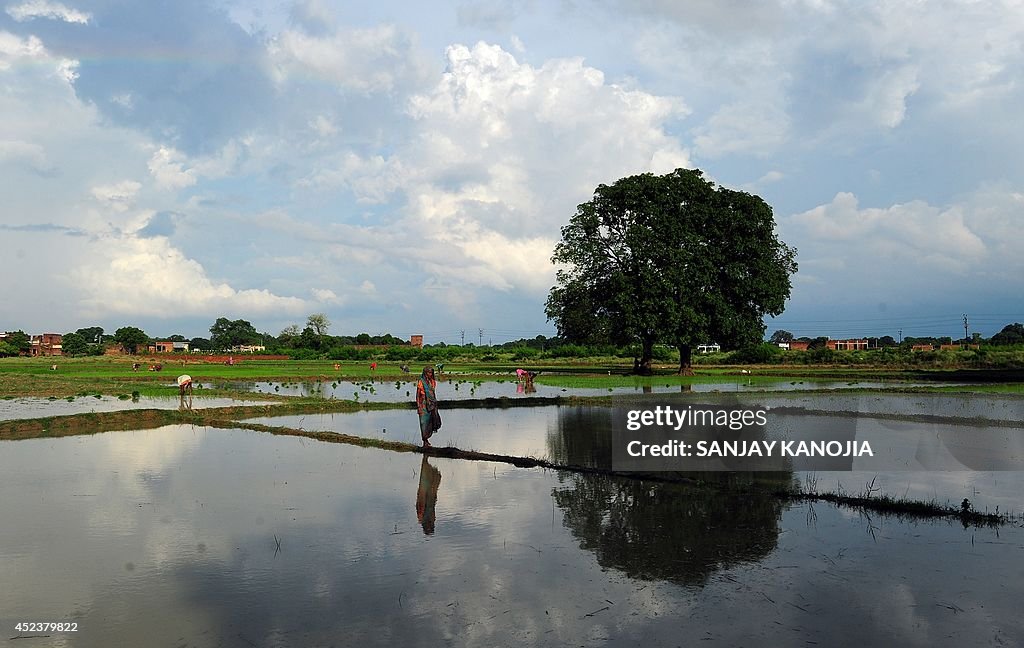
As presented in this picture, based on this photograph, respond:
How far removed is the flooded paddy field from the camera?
698 centimetres

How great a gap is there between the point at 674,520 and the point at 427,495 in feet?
14.5

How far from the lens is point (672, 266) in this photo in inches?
2069

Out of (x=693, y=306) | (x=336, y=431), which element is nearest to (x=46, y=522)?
(x=336, y=431)

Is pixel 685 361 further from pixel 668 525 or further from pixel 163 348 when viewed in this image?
pixel 163 348

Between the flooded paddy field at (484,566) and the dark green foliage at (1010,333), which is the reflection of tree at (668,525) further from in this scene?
the dark green foliage at (1010,333)

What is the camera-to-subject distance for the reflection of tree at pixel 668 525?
9023mm

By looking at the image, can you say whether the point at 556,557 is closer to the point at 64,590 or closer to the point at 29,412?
the point at 64,590

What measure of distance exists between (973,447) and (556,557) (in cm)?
1395

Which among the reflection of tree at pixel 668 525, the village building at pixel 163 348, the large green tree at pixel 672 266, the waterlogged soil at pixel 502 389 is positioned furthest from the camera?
the village building at pixel 163 348

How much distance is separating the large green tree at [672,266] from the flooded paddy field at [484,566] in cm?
3882

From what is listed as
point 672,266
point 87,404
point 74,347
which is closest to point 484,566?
point 87,404

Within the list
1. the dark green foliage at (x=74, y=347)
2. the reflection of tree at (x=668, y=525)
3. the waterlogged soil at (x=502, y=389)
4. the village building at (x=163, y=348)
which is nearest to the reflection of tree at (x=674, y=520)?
the reflection of tree at (x=668, y=525)

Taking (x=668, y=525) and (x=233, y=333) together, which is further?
(x=233, y=333)

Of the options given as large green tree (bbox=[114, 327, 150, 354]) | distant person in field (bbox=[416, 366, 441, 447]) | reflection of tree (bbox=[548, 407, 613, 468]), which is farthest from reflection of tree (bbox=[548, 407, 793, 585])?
large green tree (bbox=[114, 327, 150, 354])
